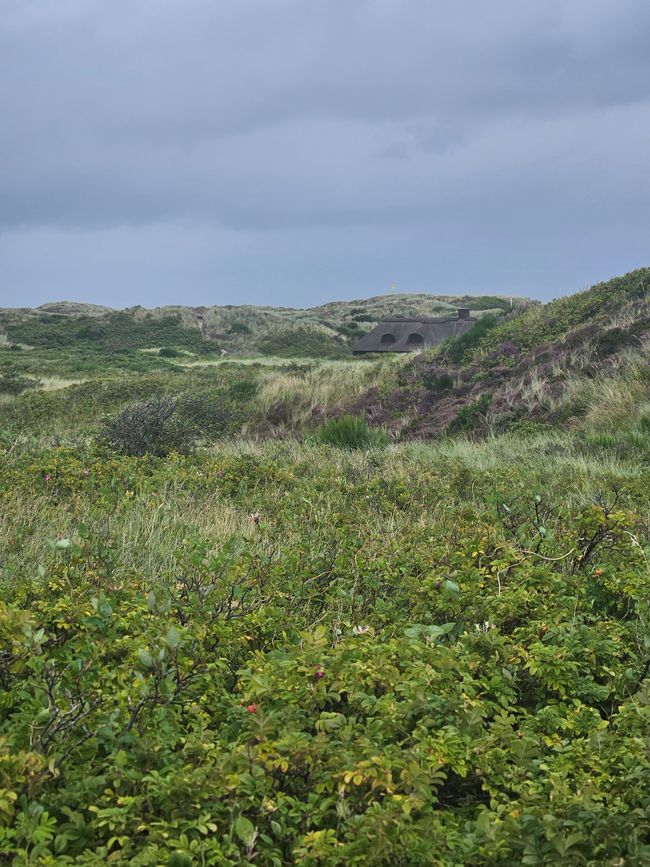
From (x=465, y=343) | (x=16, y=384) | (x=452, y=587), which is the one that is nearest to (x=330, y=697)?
(x=452, y=587)

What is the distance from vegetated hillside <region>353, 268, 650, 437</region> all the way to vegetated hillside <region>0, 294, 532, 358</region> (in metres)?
→ 25.0

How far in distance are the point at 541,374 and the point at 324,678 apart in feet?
46.5

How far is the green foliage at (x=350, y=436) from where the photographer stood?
1347 cm

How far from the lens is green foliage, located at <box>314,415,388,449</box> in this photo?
13469 mm

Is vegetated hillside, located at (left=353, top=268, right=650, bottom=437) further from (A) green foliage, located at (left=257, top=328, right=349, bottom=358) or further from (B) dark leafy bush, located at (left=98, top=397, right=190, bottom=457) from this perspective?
(A) green foliage, located at (left=257, top=328, right=349, bottom=358)

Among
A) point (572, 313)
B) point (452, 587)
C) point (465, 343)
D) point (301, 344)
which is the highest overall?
point (301, 344)

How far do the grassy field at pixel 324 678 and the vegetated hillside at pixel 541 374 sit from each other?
651 cm

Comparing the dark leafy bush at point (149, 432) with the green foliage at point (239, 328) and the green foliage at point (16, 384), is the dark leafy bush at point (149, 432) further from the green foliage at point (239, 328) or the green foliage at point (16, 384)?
the green foliage at point (239, 328)

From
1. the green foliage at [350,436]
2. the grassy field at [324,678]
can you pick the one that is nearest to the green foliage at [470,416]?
the green foliage at [350,436]

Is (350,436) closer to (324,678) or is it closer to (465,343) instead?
(465,343)

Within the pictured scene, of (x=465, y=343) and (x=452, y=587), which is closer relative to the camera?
(x=452, y=587)

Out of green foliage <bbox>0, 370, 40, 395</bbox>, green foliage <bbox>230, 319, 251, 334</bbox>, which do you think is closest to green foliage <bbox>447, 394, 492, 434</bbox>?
A: green foliage <bbox>0, 370, 40, 395</bbox>

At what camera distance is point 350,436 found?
13.6 meters

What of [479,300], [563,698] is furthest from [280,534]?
[479,300]
